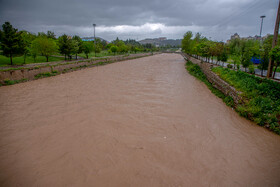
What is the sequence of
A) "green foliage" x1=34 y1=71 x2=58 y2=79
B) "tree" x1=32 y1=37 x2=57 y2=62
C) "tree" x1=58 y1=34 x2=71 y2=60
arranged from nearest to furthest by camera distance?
"green foliage" x1=34 y1=71 x2=58 y2=79
"tree" x1=32 y1=37 x2=57 y2=62
"tree" x1=58 y1=34 x2=71 y2=60

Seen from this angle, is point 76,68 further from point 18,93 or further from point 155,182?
point 155,182

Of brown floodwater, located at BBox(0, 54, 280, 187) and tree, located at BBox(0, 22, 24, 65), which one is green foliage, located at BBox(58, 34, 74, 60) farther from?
brown floodwater, located at BBox(0, 54, 280, 187)

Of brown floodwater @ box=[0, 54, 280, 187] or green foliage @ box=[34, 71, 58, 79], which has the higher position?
green foliage @ box=[34, 71, 58, 79]

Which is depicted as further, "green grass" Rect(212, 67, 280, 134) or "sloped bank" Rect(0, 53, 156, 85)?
"sloped bank" Rect(0, 53, 156, 85)

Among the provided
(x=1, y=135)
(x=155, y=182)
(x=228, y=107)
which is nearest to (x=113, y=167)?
(x=155, y=182)

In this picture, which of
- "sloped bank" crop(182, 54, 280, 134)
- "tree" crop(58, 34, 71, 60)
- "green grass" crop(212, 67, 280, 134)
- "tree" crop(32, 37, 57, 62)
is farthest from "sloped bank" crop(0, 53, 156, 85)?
Result: "green grass" crop(212, 67, 280, 134)

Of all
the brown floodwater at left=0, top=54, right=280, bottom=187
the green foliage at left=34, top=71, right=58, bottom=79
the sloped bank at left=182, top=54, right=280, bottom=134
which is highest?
the green foliage at left=34, top=71, right=58, bottom=79

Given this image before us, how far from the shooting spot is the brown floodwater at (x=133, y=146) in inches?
165

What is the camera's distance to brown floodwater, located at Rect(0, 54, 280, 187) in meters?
4.20

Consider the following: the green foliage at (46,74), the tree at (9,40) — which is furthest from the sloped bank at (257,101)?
the tree at (9,40)

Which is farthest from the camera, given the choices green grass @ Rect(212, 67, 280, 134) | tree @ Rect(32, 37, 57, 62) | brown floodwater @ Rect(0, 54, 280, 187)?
tree @ Rect(32, 37, 57, 62)

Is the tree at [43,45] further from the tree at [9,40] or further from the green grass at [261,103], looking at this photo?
the green grass at [261,103]

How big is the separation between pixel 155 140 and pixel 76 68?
2184 centimetres

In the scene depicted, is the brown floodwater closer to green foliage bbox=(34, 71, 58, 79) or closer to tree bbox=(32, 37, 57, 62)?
green foliage bbox=(34, 71, 58, 79)
